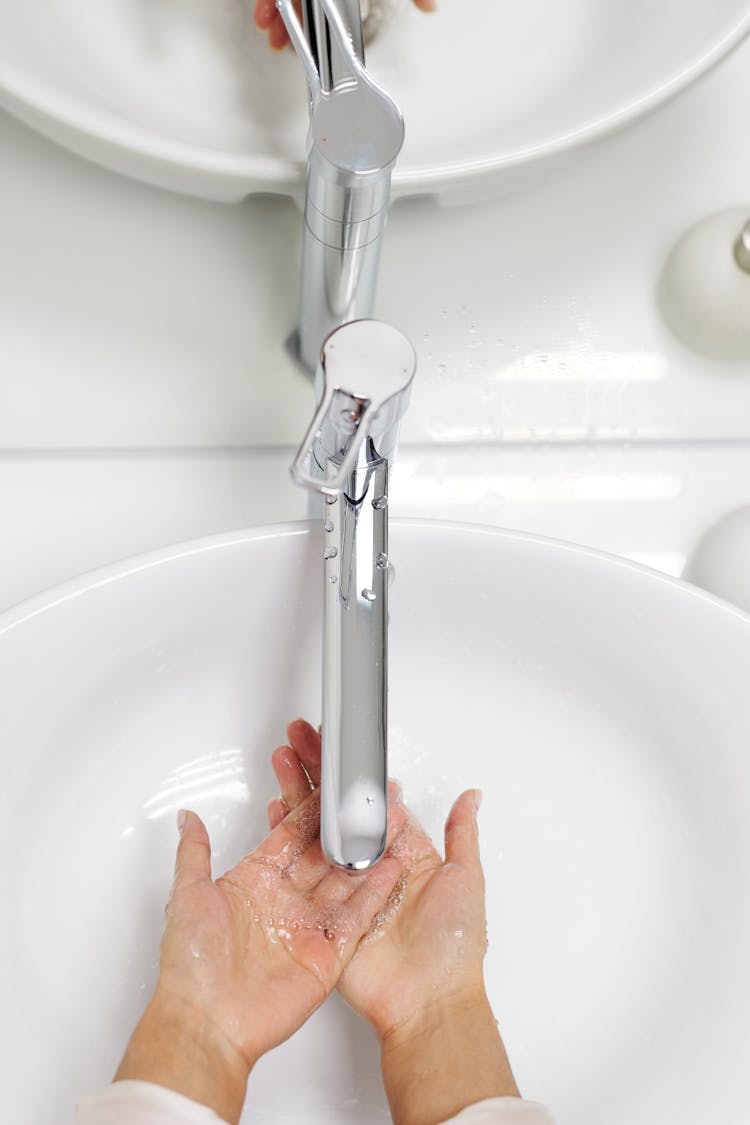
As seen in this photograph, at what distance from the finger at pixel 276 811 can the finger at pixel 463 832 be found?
0.26 feet

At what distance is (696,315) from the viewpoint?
2.11ft

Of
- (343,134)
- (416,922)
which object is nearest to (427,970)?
(416,922)

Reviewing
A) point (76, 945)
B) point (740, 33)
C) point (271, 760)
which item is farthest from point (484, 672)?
point (740, 33)

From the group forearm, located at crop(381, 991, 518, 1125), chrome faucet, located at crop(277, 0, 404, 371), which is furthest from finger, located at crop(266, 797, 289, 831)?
chrome faucet, located at crop(277, 0, 404, 371)

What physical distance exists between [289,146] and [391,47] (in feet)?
0.35

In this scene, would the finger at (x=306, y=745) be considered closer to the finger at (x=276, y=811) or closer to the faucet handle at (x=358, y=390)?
the finger at (x=276, y=811)

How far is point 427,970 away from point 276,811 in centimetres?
10

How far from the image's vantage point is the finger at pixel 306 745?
0.52 meters

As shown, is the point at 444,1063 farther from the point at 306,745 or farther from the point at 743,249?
the point at 743,249

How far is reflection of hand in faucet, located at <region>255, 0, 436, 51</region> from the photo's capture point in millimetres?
586

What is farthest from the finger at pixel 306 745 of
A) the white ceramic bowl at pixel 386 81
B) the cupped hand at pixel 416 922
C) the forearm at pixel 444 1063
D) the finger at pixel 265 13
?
the finger at pixel 265 13

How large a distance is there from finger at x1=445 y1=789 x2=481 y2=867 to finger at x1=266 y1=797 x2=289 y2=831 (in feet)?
0.26

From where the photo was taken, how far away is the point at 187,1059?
1.42 ft

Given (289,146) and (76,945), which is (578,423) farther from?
(76,945)
